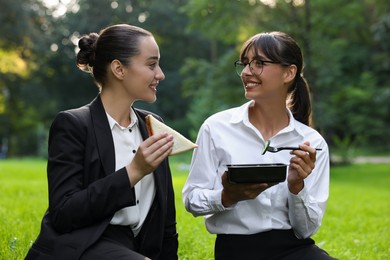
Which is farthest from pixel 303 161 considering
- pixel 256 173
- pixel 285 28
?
pixel 285 28

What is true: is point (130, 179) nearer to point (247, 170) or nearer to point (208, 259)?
point (247, 170)

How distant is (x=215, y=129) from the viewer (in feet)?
10.9

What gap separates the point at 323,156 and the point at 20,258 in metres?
2.39

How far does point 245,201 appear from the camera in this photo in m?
3.21

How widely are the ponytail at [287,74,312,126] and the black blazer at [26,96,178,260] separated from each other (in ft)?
4.13

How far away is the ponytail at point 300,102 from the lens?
364 cm

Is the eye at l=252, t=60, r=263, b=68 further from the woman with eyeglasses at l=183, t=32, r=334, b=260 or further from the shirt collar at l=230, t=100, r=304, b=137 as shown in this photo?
the shirt collar at l=230, t=100, r=304, b=137

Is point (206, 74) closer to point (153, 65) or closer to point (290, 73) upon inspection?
point (290, 73)

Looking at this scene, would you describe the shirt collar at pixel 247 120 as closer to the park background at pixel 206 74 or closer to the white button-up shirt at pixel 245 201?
the white button-up shirt at pixel 245 201

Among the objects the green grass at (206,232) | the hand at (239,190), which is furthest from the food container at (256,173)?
the green grass at (206,232)

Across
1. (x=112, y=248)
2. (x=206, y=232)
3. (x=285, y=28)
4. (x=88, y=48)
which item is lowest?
(x=206, y=232)

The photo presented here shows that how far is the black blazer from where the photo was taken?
2715mm

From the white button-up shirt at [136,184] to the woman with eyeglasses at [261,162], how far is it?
0.84 feet

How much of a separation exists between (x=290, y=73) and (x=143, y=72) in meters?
0.96
